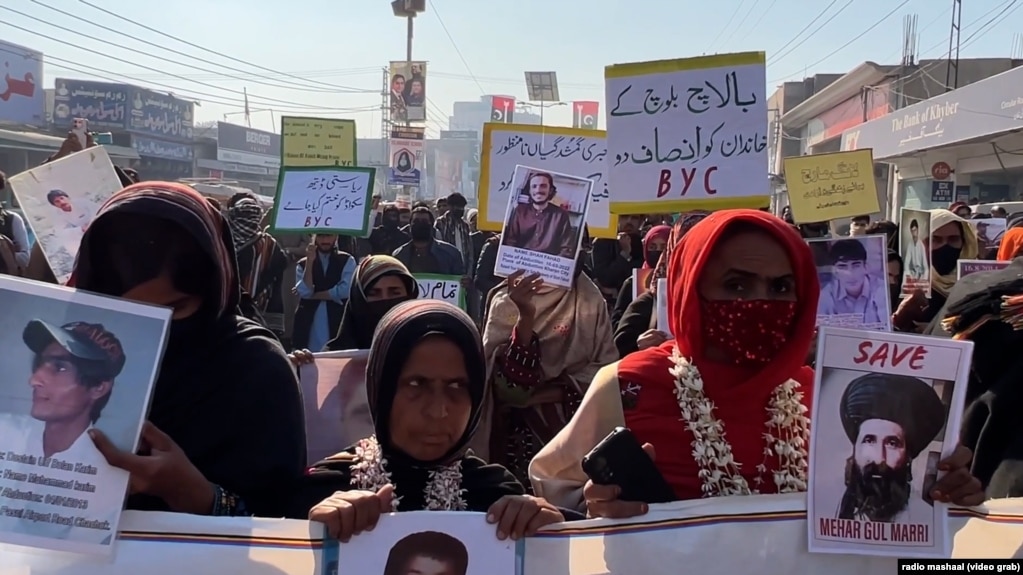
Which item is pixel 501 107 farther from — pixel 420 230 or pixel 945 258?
pixel 945 258

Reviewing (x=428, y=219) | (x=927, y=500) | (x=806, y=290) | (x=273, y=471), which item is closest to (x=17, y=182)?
(x=273, y=471)

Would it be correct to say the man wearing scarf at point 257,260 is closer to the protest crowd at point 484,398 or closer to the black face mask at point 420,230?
the black face mask at point 420,230

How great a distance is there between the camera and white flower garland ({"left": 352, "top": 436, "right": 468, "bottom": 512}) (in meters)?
1.74

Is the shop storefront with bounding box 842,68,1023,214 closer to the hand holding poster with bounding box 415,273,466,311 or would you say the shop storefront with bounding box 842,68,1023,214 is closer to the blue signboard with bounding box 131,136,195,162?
the hand holding poster with bounding box 415,273,466,311

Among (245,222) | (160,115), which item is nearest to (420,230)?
(245,222)

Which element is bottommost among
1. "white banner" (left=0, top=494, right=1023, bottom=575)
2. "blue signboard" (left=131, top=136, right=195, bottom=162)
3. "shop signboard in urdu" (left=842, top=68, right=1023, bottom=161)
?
"white banner" (left=0, top=494, right=1023, bottom=575)

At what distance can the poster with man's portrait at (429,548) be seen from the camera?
1492 millimetres

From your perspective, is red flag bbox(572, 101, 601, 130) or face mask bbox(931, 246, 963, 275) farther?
red flag bbox(572, 101, 601, 130)

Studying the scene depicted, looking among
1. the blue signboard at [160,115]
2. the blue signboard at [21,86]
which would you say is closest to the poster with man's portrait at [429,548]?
the blue signboard at [21,86]

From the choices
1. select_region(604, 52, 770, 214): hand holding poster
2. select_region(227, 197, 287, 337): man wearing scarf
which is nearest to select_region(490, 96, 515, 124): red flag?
select_region(227, 197, 287, 337): man wearing scarf

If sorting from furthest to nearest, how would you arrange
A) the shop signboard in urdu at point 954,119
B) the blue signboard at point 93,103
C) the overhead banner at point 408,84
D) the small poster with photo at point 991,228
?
the blue signboard at point 93,103 → the overhead banner at point 408,84 → the shop signboard in urdu at point 954,119 → the small poster with photo at point 991,228

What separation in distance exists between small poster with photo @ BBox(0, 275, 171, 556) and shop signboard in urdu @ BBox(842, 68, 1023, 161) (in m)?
17.3

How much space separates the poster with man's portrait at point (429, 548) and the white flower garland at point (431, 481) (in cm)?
19

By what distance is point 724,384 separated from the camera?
1.84 metres
